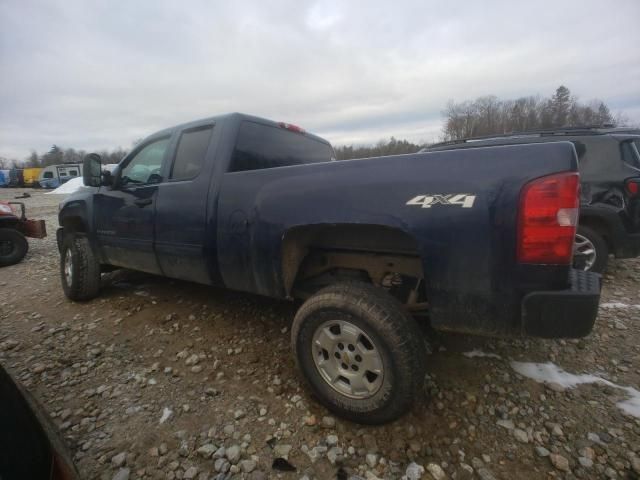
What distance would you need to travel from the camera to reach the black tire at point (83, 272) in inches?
145

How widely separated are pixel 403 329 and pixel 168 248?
6.93 feet

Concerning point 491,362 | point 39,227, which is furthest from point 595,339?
point 39,227

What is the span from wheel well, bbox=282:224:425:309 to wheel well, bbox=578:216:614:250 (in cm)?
314

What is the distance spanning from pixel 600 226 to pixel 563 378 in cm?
264

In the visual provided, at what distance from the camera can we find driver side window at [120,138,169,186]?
3.05 meters

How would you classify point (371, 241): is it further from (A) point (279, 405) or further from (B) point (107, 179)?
(B) point (107, 179)

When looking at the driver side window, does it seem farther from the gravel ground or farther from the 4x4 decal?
the 4x4 decal

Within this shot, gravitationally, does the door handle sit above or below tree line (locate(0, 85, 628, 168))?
below

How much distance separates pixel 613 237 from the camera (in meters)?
3.75

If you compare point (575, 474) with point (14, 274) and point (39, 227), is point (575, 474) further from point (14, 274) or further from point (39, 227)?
Result: point (39, 227)

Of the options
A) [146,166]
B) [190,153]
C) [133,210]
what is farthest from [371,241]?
[146,166]

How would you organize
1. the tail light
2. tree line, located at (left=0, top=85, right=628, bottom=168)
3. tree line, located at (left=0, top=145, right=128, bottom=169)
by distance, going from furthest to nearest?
tree line, located at (left=0, top=145, right=128, bottom=169)
tree line, located at (left=0, top=85, right=628, bottom=168)
the tail light

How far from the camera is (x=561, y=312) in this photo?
4.65 ft

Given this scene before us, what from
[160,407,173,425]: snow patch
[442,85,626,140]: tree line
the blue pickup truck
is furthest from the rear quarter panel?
[442,85,626,140]: tree line
